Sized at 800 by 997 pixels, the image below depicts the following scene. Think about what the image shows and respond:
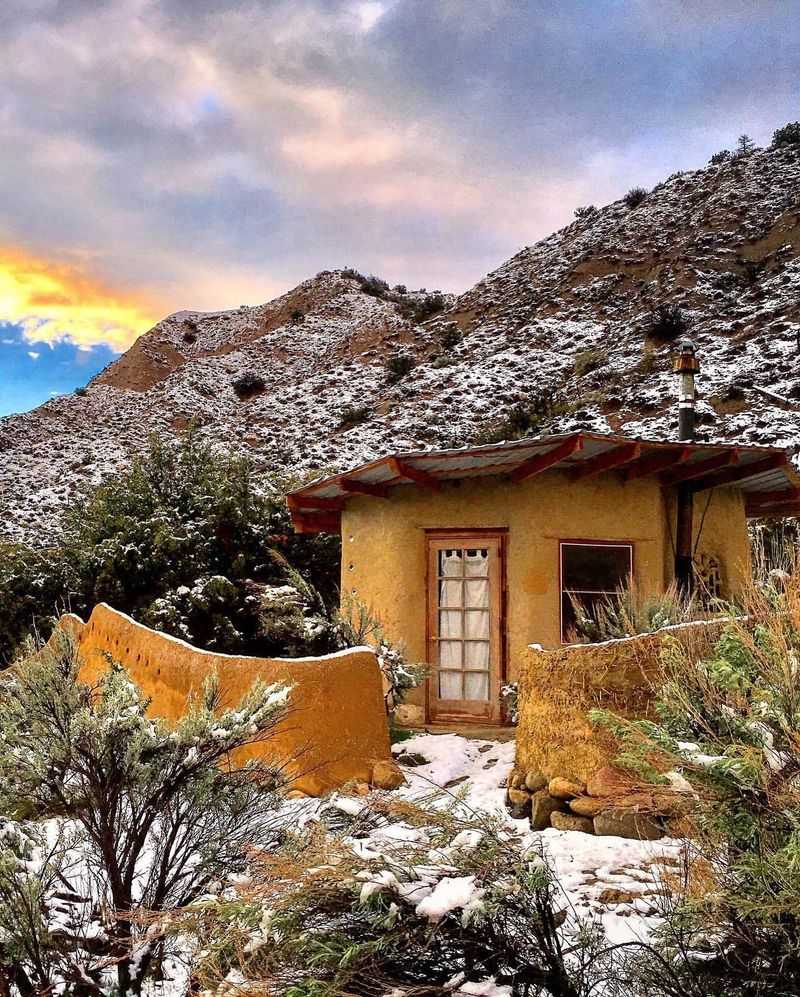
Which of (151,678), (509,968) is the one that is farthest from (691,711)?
(151,678)

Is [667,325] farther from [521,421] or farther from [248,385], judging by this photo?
[248,385]

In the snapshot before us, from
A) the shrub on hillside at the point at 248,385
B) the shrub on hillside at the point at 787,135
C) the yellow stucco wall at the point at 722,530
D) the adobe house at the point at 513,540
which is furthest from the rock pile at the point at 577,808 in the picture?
the shrub on hillside at the point at 787,135

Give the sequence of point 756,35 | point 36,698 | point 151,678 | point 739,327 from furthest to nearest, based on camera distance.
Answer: point 739,327 < point 756,35 < point 151,678 < point 36,698

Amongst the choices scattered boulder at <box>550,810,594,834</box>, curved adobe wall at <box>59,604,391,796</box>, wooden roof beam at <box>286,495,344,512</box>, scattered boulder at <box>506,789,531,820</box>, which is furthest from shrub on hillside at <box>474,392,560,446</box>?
scattered boulder at <box>550,810,594,834</box>

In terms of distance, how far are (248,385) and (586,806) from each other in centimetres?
3429

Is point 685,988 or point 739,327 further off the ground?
point 739,327

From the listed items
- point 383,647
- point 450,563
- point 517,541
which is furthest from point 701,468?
point 383,647

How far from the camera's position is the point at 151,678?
24.5ft

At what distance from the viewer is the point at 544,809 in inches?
218

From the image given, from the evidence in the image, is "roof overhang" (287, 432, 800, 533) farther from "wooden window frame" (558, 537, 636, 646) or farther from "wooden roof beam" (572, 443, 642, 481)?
→ "wooden window frame" (558, 537, 636, 646)

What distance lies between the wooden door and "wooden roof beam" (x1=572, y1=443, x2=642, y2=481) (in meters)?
1.13

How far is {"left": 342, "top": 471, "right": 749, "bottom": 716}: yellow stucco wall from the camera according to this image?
344 inches

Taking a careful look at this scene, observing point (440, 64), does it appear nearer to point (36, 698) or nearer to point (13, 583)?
point (13, 583)

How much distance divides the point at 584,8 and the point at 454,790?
17.1 meters
